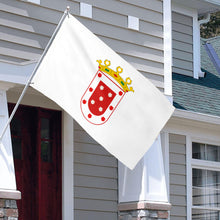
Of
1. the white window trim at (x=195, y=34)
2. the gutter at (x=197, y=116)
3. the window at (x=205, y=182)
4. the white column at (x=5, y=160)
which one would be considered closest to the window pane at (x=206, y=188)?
the window at (x=205, y=182)

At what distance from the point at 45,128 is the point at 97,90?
224 centimetres

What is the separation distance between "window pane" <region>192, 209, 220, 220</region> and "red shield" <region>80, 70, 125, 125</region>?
435 centimetres

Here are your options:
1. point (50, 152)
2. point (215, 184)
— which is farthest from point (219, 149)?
point (50, 152)

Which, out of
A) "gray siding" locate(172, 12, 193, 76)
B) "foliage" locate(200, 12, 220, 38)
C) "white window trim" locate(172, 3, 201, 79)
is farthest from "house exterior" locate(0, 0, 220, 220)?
"foliage" locate(200, 12, 220, 38)

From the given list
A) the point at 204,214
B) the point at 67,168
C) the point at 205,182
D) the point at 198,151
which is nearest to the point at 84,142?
the point at 67,168

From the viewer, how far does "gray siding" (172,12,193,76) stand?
552 inches

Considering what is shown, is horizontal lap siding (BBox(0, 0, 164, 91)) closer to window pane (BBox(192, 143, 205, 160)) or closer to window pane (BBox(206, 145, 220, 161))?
window pane (BBox(192, 143, 205, 160))

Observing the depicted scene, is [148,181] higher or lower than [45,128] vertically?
lower

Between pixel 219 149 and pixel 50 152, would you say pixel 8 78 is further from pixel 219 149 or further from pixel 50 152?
pixel 219 149

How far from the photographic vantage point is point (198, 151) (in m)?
12.1

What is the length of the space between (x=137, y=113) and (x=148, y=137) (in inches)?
11.6

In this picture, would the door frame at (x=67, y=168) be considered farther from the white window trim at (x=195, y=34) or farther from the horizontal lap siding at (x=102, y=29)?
the white window trim at (x=195, y=34)

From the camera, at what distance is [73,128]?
1009cm

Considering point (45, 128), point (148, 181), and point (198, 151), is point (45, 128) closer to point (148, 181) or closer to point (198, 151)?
point (148, 181)
